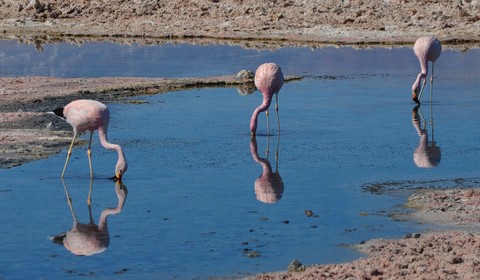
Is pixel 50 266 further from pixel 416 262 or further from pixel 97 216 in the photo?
pixel 416 262

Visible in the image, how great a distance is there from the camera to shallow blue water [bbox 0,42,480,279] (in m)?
10.5

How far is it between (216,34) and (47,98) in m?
17.4

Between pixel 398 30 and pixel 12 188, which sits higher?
pixel 398 30

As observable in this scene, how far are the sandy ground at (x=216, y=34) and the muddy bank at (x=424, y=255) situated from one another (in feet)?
0.07

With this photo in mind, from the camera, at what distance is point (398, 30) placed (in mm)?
37844

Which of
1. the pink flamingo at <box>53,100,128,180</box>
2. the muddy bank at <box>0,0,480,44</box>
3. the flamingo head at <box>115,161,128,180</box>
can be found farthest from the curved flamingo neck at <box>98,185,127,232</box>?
the muddy bank at <box>0,0,480,44</box>

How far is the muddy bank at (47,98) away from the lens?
52.6 feet

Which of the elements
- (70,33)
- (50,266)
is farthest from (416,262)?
(70,33)

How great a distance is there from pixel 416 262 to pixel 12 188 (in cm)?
569

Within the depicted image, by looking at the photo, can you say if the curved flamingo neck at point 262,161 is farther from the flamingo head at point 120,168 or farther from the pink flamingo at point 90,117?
the pink flamingo at point 90,117

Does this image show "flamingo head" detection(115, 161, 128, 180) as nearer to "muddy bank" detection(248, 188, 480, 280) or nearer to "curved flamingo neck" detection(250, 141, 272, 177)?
"curved flamingo neck" detection(250, 141, 272, 177)

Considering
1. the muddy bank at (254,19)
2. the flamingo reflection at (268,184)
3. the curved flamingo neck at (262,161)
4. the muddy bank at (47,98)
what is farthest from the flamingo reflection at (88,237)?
the muddy bank at (254,19)

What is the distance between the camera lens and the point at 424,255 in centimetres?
1009

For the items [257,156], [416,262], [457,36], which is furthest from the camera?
[457,36]
